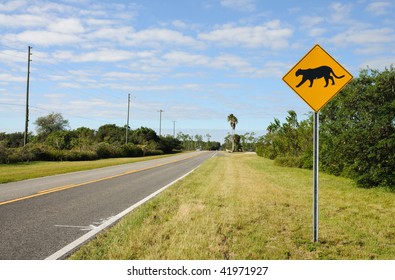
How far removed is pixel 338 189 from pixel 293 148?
60.0ft

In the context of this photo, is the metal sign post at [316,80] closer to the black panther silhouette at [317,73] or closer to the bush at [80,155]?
the black panther silhouette at [317,73]

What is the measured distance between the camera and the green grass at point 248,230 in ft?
17.0

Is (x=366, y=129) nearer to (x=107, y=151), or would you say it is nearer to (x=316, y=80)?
(x=316, y=80)

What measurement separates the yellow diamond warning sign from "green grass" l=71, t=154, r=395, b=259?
2365 mm

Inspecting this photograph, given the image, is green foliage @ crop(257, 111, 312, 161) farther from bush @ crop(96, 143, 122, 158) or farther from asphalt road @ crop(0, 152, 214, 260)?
bush @ crop(96, 143, 122, 158)

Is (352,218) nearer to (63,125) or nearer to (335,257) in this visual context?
(335,257)

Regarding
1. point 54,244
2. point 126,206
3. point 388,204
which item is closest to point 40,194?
point 126,206

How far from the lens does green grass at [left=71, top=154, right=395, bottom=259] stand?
5195 millimetres

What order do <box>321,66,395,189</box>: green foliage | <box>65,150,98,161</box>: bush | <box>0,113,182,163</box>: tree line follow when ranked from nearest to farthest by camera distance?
<box>321,66,395,189</box>: green foliage < <box>0,113,182,163</box>: tree line < <box>65,150,98,161</box>: bush

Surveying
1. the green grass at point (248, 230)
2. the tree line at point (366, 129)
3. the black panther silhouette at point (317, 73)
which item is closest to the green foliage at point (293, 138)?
the tree line at point (366, 129)

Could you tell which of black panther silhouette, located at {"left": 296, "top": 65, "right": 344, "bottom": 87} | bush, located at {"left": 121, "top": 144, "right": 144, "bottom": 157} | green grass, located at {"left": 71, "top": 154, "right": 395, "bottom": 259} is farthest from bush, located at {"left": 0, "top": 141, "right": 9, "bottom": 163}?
black panther silhouette, located at {"left": 296, "top": 65, "right": 344, "bottom": 87}

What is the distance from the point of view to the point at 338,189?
1304 cm

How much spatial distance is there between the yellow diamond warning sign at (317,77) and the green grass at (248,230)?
2.36 meters

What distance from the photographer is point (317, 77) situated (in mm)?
6031
